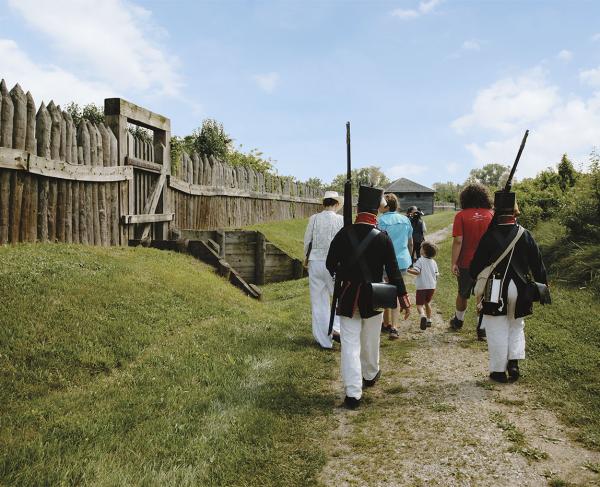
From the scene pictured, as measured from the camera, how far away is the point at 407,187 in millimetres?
66562

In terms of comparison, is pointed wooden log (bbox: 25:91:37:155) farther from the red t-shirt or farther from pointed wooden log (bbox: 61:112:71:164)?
the red t-shirt

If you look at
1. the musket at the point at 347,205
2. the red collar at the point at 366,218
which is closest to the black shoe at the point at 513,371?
the musket at the point at 347,205

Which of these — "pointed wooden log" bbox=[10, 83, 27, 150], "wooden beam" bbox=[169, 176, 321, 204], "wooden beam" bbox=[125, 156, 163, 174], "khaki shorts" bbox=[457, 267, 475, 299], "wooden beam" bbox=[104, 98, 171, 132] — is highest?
"wooden beam" bbox=[104, 98, 171, 132]

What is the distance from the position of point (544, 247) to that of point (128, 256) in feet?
32.6

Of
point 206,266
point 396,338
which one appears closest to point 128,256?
point 206,266

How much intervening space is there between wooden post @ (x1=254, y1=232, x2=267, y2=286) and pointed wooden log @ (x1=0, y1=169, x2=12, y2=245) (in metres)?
6.10

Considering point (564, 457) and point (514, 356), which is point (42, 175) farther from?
point (564, 457)

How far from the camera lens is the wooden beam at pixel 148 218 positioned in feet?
31.8

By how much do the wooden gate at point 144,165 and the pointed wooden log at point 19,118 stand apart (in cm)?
226

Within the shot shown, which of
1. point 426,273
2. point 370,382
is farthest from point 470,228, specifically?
point 370,382

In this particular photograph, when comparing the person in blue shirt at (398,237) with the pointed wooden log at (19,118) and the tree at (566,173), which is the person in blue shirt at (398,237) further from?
the tree at (566,173)

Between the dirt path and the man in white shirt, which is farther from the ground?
the man in white shirt

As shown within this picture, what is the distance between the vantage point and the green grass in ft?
11.2

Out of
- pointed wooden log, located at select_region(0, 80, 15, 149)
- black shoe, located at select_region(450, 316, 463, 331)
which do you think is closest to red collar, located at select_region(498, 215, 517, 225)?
black shoe, located at select_region(450, 316, 463, 331)
